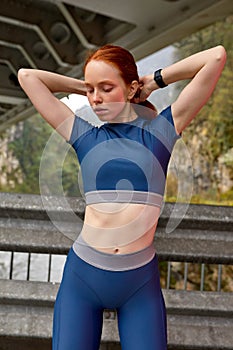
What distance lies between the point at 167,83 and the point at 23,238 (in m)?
1.05

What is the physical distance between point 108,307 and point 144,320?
0.15 metres

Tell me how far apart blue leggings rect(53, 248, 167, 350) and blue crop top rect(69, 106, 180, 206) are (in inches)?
11.0

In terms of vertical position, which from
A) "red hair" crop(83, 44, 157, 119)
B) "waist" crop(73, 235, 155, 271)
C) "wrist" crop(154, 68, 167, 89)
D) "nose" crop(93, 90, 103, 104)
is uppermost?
"red hair" crop(83, 44, 157, 119)

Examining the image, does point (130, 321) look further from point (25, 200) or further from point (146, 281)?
point (25, 200)

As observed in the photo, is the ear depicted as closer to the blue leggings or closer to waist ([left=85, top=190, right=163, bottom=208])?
waist ([left=85, top=190, right=163, bottom=208])

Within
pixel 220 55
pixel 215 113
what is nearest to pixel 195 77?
pixel 220 55

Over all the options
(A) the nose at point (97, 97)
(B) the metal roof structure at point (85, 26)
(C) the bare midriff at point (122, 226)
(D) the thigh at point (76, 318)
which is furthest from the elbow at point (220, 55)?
(B) the metal roof structure at point (85, 26)

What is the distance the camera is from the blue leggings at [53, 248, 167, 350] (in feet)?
7.21

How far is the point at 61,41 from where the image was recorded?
9.53m

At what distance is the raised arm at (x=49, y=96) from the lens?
237cm

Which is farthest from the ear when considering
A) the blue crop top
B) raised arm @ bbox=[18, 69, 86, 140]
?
raised arm @ bbox=[18, 69, 86, 140]

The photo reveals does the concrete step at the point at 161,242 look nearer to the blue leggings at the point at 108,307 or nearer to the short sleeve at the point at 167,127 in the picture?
the blue leggings at the point at 108,307

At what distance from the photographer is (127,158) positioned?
7.32 feet

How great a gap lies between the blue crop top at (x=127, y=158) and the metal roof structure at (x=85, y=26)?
5.42 metres
